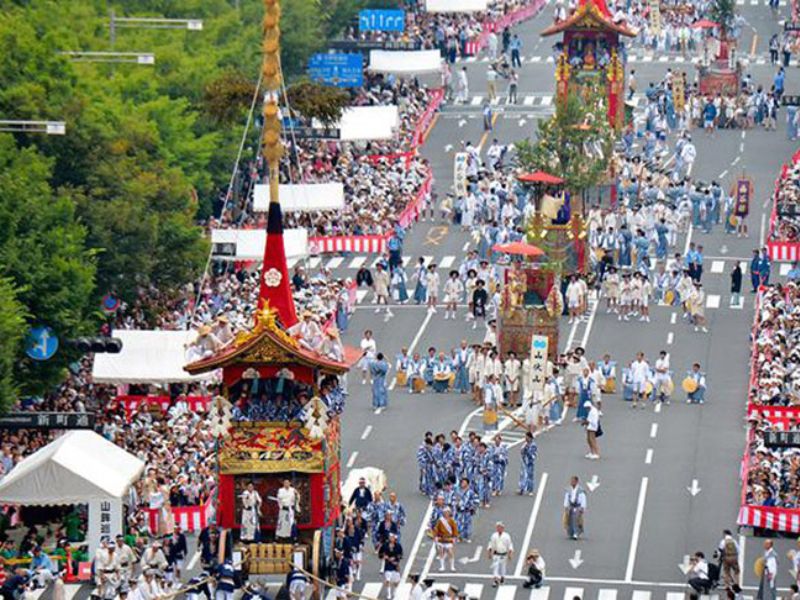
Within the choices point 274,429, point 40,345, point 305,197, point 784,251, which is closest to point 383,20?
point 305,197

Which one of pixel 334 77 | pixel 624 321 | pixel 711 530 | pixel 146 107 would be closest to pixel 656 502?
pixel 711 530

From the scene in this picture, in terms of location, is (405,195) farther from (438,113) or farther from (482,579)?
(482,579)

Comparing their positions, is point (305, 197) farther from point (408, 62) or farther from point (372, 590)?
point (372, 590)

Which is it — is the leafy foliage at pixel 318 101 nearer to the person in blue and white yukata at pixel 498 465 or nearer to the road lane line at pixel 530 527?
the person in blue and white yukata at pixel 498 465

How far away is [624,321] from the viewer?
401 ft

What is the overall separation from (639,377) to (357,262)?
22.2 meters

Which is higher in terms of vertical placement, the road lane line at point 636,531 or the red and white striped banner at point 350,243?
the red and white striped banner at point 350,243

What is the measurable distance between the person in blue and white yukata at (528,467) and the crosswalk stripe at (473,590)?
25.5 ft

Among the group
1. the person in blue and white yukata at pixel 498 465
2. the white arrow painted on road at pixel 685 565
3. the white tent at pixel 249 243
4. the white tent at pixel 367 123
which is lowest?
the white arrow painted on road at pixel 685 565

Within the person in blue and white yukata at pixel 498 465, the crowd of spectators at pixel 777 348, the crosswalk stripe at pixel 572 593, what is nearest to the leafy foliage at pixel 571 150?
the crowd of spectators at pixel 777 348

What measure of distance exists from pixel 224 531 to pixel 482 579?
24.1ft

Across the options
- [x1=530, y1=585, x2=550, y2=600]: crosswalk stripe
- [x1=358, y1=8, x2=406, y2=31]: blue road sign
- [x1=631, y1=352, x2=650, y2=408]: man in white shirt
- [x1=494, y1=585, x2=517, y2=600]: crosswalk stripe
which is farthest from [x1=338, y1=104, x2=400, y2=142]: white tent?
[x1=530, y1=585, x2=550, y2=600]: crosswalk stripe

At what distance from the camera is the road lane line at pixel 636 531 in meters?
94.0

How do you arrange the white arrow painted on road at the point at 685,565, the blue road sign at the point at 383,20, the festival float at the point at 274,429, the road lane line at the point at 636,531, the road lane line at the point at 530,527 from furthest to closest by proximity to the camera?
the blue road sign at the point at 383,20 → the road lane line at the point at 530,527 → the road lane line at the point at 636,531 → the white arrow painted on road at the point at 685,565 → the festival float at the point at 274,429
